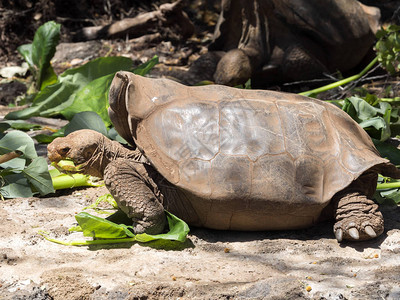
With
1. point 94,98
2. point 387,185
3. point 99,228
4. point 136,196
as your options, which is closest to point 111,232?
point 99,228

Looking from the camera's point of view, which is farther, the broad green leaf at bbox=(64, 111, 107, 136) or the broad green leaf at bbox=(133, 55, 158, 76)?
the broad green leaf at bbox=(133, 55, 158, 76)

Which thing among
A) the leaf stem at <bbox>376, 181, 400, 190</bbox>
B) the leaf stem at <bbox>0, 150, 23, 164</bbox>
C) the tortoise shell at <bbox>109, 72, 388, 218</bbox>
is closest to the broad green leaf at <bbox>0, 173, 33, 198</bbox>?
the leaf stem at <bbox>0, 150, 23, 164</bbox>

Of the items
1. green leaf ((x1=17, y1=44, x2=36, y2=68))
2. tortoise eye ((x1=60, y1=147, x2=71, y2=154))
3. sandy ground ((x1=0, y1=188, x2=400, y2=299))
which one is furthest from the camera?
green leaf ((x1=17, y1=44, x2=36, y2=68))

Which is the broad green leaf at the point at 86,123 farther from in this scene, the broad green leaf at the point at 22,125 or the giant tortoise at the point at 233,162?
the broad green leaf at the point at 22,125

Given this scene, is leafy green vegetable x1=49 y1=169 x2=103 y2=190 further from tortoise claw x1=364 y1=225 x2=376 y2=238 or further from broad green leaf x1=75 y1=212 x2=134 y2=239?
tortoise claw x1=364 y1=225 x2=376 y2=238

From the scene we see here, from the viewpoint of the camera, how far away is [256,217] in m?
2.81

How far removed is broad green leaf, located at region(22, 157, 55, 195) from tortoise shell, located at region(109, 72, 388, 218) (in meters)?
0.67

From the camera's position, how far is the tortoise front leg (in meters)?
2.79

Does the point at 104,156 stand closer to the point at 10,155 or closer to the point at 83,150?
the point at 83,150

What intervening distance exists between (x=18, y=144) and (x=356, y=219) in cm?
211

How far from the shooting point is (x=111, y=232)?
8.98 ft

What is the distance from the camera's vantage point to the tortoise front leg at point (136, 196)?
279cm

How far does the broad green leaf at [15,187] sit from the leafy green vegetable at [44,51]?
85.9 inches

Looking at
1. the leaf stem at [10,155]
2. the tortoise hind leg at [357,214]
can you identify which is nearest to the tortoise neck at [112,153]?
the leaf stem at [10,155]
